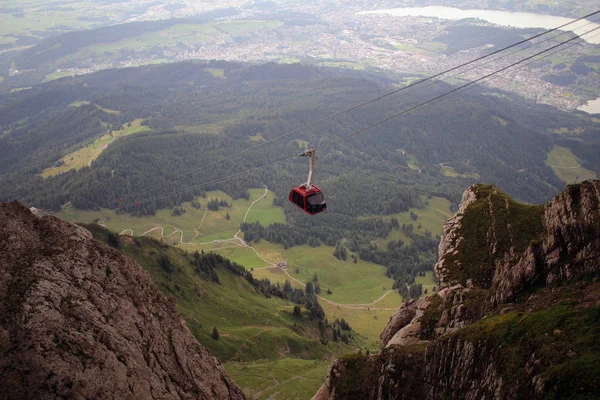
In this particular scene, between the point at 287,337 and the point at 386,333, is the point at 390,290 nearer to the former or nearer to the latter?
the point at 287,337

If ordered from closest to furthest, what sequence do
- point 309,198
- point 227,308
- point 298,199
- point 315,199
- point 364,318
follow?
1. point 309,198
2. point 315,199
3. point 298,199
4. point 227,308
5. point 364,318

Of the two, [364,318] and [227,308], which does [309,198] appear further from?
[364,318]

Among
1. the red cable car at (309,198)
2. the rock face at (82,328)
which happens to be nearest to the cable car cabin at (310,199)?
the red cable car at (309,198)

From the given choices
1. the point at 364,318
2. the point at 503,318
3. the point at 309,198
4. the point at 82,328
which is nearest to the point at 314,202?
the point at 309,198

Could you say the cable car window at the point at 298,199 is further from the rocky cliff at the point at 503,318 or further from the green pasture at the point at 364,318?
the green pasture at the point at 364,318

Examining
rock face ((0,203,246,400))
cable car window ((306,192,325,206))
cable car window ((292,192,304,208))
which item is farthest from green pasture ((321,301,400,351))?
rock face ((0,203,246,400))

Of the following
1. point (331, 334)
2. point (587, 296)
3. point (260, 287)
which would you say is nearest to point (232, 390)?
point (587, 296)

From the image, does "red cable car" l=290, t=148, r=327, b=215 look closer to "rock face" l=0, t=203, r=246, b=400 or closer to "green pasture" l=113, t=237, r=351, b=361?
"rock face" l=0, t=203, r=246, b=400
